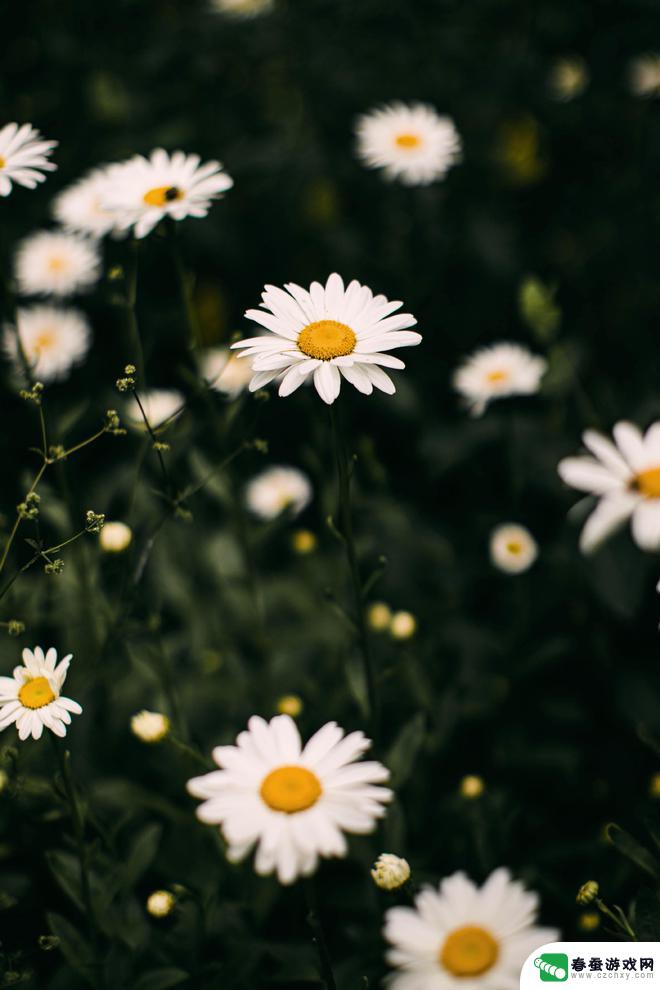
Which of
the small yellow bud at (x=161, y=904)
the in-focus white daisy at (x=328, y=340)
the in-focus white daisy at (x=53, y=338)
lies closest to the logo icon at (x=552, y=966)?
the small yellow bud at (x=161, y=904)

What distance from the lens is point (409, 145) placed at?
2.40 m

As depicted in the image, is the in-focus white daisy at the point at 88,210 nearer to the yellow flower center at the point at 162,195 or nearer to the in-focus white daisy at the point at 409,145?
the yellow flower center at the point at 162,195

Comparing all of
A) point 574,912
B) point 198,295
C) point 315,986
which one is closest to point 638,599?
point 574,912

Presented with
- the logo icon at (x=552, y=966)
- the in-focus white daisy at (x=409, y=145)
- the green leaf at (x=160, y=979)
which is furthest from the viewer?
the in-focus white daisy at (x=409, y=145)

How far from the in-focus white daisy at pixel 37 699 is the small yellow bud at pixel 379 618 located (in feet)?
3.25

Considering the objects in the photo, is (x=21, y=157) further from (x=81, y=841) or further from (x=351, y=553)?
(x=81, y=841)

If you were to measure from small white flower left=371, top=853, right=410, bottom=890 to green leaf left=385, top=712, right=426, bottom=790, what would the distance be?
374mm

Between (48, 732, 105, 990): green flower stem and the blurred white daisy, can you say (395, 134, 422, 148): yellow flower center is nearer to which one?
the blurred white daisy

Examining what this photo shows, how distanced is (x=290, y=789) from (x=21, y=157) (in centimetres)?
119

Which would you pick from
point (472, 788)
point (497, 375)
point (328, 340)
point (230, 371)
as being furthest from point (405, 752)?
point (230, 371)

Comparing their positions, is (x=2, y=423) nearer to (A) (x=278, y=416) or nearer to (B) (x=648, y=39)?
(A) (x=278, y=416)

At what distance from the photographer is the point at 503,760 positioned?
6.77 feet

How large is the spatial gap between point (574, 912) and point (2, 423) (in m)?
2.16

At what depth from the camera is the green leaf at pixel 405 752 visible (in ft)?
5.61
